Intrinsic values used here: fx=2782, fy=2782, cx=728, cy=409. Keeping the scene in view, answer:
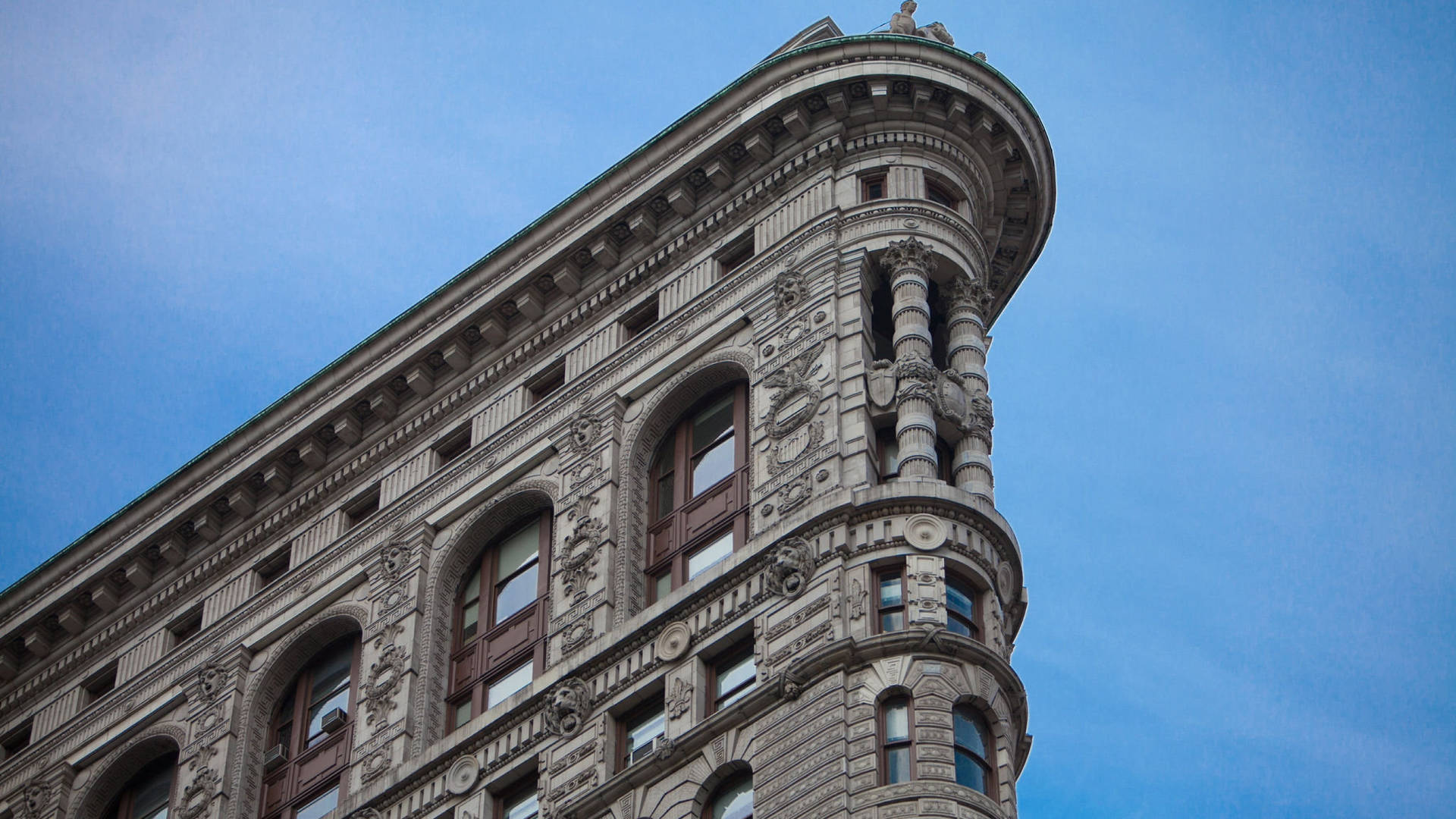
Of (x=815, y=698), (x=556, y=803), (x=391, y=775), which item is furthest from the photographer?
(x=391, y=775)

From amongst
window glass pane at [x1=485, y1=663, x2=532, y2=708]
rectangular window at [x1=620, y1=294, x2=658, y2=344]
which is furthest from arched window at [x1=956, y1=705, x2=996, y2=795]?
rectangular window at [x1=620, y1=294, x2=658, y2=344]

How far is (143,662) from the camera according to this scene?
201 ft

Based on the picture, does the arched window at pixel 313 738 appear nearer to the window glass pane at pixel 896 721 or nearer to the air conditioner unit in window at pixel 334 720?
the air conditioner unit in window at pixel 334 720

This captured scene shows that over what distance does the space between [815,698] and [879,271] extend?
1144 cm

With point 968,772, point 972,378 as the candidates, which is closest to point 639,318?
point 972,378

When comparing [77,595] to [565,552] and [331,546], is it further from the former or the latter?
[565,552]

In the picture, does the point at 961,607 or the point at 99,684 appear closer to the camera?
the point at 961,607

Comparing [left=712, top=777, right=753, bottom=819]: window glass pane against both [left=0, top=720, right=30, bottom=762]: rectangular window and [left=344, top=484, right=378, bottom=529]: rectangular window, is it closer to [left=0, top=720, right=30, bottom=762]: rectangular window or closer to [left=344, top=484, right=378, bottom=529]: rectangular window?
[left=344, top=484, right=378, bottom=529]: rectangular window

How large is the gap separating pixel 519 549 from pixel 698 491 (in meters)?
4.89

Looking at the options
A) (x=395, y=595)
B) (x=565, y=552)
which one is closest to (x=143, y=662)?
(x=395, y=595)

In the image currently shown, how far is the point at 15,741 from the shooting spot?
209 feet

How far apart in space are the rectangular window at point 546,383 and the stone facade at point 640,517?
0.06m

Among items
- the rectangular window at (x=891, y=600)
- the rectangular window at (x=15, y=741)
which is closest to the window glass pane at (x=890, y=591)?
the rectangular window at (x=891, y=600)

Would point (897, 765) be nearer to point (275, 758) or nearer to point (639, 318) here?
point (639, 318)
